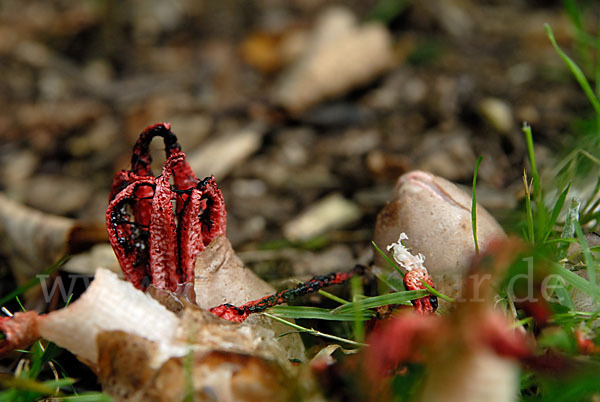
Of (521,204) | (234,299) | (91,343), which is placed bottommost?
(521,204)

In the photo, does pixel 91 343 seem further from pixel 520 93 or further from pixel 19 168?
Answer: pixel 520 93

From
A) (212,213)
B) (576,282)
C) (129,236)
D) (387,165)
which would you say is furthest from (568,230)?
(387,165)

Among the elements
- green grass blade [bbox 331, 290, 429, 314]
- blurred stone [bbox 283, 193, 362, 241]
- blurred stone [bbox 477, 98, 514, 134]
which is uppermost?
green grass blade [bbox 331, 290, 429, 314]

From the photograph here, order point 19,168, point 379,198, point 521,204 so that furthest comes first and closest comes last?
Result: 1. point 19,168
2. point 379,198
3. point 521,204

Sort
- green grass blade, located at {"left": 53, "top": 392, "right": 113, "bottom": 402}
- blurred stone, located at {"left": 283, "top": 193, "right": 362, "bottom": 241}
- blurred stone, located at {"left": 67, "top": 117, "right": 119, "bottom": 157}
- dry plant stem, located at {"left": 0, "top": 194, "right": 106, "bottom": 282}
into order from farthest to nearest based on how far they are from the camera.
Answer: blurred stone, located at {"left": 67, "top": 117, "right": 119, "bottom": 157} < blurred stone, located at {"left": 283, "top": 193, "right": 362, "bottom": 241} < dry plant stem, located at {"left": 0, "top": 194, "right": 106, "bottom": 282} < green grass blade, located at {"left": 53, "top": 392, "right": 113, "bottom": 402}

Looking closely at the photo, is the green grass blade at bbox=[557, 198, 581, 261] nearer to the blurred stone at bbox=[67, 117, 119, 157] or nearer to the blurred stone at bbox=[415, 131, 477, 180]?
the blurred stone at bbox=[415, 131, 477, 180]

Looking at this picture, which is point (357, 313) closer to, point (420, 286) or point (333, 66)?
point (420, 286)

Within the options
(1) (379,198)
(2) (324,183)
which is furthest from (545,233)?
(2) (324,183)

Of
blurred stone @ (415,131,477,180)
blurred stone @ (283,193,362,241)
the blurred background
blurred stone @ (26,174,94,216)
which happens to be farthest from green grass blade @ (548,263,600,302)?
blurred stone @ (26,174,94,216)
